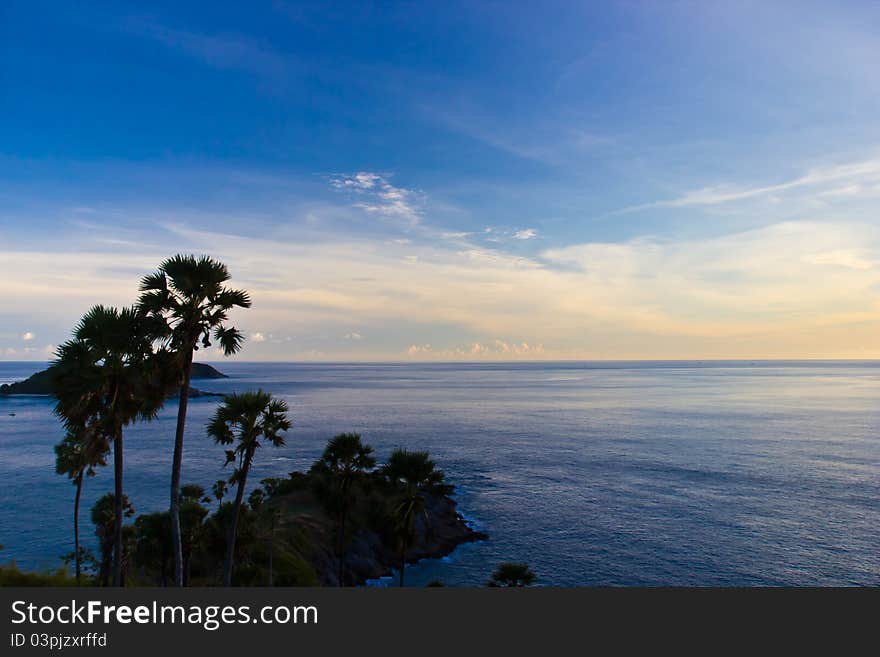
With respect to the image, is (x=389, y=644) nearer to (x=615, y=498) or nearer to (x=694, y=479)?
(x=615, y=498)

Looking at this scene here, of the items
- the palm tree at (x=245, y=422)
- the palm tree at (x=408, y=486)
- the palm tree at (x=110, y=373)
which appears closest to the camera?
the palm tree at (x=110, y=373)

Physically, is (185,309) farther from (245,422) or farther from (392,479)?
(392,479)

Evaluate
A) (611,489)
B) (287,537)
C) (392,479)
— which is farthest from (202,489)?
(611,489)

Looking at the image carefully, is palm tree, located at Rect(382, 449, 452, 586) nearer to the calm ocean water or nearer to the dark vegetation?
the dark vegetation

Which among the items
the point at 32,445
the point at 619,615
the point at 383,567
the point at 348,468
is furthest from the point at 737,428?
the point at 32,445

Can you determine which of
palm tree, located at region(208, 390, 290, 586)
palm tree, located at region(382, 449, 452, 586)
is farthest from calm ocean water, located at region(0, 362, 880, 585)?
palm tree, located at region(208, 390, 290, 586)

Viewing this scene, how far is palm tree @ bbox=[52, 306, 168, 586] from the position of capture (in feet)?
56.5

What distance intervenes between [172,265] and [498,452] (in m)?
A: 89.5

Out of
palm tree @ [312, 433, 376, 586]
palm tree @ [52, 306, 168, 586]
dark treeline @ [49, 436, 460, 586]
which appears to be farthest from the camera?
palm tree @ [312, 433, 376, 586]

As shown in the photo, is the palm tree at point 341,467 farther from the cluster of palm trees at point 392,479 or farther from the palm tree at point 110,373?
the palm tree at point 110,373

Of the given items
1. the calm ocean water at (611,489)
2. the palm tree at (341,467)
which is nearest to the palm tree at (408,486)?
the palm tree at (341,467)

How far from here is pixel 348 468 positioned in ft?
108

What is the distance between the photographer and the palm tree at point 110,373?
17.2 meters

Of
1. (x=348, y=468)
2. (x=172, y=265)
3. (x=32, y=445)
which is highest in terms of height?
(x=172, y=265)
